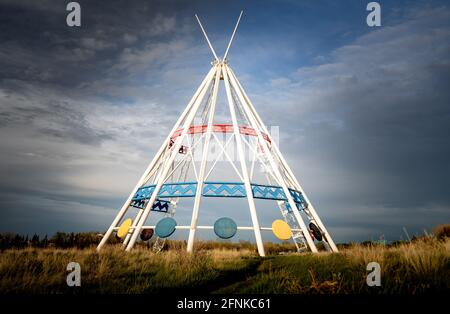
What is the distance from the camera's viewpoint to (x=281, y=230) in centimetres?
1617

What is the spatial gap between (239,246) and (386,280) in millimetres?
16572

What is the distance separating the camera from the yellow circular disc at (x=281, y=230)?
52.4ft

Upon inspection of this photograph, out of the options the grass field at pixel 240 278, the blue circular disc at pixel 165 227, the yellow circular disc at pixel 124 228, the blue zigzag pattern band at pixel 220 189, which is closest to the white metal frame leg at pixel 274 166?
the blue zigzag pattern band at pixel 220 189

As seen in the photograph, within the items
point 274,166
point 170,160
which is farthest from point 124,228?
point 274,166

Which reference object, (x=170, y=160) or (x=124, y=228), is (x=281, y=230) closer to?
(x=170, y=160)

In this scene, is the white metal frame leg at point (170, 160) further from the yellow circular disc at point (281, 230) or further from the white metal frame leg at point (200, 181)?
the yellow circular disc at point (281, 230)

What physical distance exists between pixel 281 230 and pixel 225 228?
3.29 m

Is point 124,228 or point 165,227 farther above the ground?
point 165,227

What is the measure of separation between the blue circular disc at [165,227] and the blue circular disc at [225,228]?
258cm

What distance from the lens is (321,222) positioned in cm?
1922

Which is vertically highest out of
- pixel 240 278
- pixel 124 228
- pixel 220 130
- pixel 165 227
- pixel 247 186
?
pixel 220 130

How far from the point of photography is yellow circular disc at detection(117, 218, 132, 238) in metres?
17.8

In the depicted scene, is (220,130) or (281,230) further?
(220,130)

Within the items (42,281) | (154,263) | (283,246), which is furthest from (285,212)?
(42,281)
